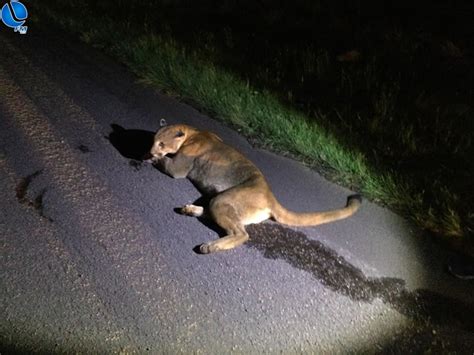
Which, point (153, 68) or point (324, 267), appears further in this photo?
point (153, 68)

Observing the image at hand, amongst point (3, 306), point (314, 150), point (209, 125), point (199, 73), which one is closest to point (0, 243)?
point (3, 306)

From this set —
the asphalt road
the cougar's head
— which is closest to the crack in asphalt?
the asphalt road

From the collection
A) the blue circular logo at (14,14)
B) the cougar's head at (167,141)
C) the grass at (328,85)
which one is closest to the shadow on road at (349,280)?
the grass at (328,85)

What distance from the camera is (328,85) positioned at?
7.47m

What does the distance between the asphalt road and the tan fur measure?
0.53ft

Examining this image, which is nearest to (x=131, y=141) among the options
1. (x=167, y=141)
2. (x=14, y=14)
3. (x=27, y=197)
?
(x=167, y=141)

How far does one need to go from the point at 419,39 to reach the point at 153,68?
5.93 meters

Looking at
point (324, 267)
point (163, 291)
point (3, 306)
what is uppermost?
point (3, 306)

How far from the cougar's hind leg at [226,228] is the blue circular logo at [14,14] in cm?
834

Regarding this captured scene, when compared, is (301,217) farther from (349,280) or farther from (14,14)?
(14,14)

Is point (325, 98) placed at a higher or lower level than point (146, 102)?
lower

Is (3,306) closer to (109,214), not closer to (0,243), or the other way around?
(0,243)

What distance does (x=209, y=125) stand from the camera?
245 inches

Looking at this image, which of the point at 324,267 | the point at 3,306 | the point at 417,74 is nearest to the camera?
the point at 3,306
